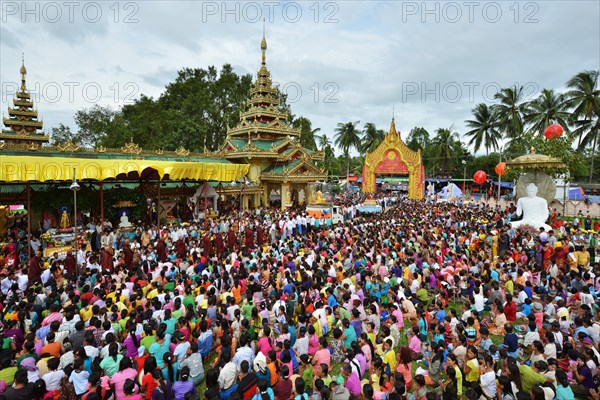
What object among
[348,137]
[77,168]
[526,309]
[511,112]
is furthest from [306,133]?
[526,309]

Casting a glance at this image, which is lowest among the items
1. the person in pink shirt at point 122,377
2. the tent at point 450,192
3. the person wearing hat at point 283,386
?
the person wearing hat at point 283,386

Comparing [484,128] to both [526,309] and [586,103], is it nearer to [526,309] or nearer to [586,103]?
[586,103]

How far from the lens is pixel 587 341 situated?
5719mm

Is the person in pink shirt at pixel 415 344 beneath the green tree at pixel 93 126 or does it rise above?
beneath

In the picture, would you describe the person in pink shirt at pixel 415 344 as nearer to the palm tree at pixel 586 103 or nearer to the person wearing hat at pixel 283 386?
the person wearing hat at pixel 283 386

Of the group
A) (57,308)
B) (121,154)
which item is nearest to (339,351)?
(57,308)

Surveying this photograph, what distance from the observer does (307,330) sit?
254 inches

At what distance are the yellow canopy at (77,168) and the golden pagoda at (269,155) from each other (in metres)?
12.0

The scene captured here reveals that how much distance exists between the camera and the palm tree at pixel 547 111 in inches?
1300

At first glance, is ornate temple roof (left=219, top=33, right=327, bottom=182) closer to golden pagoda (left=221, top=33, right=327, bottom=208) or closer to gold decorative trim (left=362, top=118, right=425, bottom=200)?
golden pagoda (left=221, top=33, right=327, bottom=208)

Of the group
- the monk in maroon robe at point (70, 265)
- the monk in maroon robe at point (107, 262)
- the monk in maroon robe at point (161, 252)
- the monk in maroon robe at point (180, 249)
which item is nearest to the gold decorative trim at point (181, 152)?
the monk in maroon robe at point (180, 249)

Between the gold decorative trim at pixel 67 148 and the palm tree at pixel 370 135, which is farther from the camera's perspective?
the palm tree at pixel 370 135

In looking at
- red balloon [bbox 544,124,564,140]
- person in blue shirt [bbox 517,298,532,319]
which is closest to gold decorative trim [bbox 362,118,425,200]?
red balloon [bbox 544,124,564,140]

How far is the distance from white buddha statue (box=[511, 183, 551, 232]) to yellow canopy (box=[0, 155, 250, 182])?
1482 cm
